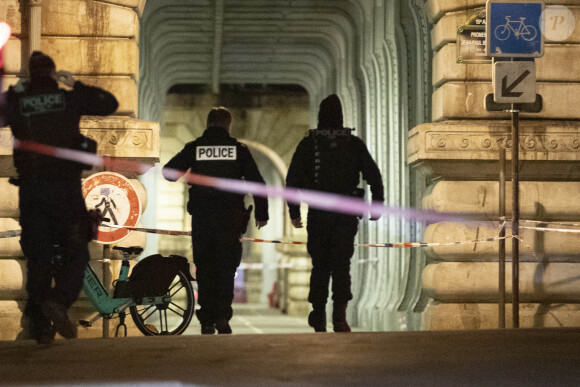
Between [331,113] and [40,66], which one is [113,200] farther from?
[40,66]

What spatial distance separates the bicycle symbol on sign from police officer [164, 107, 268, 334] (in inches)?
103

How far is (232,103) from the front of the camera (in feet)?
98.8

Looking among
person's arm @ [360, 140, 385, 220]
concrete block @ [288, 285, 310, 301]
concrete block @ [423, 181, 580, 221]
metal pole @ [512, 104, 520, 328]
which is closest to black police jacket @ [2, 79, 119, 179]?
person's arm @ [360, 140, 385, 220]

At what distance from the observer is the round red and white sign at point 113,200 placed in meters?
10.8

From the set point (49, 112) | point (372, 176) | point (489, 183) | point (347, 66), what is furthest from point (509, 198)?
point (347, 66)

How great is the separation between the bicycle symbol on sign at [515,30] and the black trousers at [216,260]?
2922 mm

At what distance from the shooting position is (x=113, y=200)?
10.9 metres

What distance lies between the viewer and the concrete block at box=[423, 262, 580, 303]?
11.6 meters

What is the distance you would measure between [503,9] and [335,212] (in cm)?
262

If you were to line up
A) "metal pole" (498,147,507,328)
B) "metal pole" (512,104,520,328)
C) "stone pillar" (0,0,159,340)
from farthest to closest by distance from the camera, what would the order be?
"stone pillar" (0,0,159,340) → "metal pole" (498,147,507,328) → "metal pole" (512,104,520,328)

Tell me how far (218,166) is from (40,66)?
2304 mm

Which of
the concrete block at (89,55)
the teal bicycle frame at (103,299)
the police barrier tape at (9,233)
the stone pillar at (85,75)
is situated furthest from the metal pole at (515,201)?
the police barrier tape at (9,233)

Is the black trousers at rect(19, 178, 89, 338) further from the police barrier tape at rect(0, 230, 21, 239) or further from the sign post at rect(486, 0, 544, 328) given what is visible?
the sign post at rect(486, 0, 544, 328)

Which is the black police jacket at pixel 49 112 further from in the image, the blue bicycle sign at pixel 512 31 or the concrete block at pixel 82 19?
the concrete block at pixel 82 19
